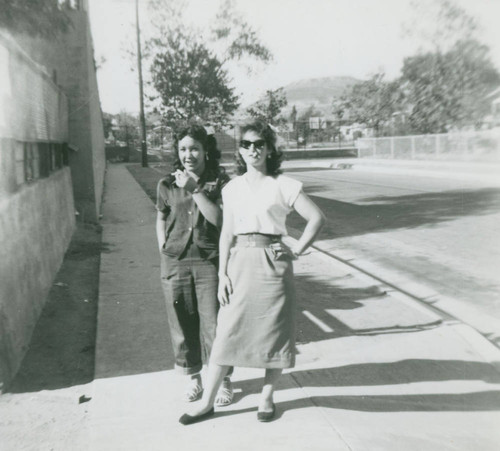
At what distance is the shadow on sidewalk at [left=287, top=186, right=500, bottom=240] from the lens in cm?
1121

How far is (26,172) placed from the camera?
5.77 metres

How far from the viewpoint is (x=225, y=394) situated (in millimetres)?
3592

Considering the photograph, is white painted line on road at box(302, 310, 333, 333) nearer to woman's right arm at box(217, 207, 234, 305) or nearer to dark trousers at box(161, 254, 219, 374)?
dark trousers at box(161, 254, 219, 374)

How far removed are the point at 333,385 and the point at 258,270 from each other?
114 centimetres

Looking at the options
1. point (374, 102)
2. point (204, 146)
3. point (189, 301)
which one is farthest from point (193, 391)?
point (374, 102)

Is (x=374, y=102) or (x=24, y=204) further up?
(x=374, y=102)

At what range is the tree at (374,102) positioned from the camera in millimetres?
36831

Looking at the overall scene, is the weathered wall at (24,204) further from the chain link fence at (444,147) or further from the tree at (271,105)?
the chain link fence at (444,147)

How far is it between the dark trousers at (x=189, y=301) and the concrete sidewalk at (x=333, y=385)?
0.33m

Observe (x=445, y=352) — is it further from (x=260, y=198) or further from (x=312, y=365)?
(x=260, y=198)

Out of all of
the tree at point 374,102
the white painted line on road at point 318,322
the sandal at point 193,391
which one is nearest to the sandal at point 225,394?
the sandal at point 193,391

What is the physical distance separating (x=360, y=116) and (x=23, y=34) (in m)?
36.7

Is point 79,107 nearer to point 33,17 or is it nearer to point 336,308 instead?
point 33,17

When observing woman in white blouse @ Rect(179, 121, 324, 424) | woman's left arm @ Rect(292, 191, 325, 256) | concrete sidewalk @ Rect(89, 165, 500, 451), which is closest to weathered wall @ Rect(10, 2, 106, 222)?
concrete sidewalk @ Rect(89, 165, 500, 451)
